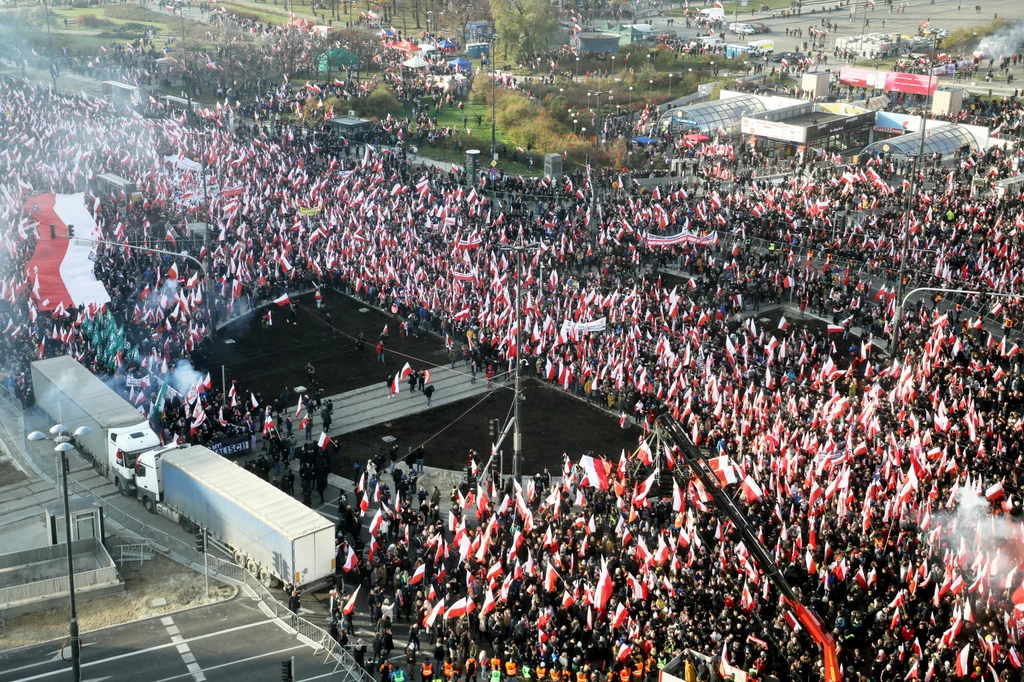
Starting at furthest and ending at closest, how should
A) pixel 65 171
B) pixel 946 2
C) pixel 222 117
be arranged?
pixel 946 2, pixel 222 117, pixel 65 171

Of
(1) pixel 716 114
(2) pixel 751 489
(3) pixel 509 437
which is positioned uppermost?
(1) pixel 716 114

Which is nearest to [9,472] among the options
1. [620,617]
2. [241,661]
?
[241,661]

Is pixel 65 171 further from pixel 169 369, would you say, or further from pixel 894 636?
pixel 894 636

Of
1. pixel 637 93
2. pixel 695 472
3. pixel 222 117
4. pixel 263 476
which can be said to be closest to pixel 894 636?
pixel 695 472

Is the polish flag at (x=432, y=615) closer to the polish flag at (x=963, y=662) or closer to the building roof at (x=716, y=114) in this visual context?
the polish flag at (x=963, y=662)

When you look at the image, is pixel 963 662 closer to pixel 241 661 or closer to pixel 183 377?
pixel 241 661

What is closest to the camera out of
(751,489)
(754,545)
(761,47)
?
(754,545)
